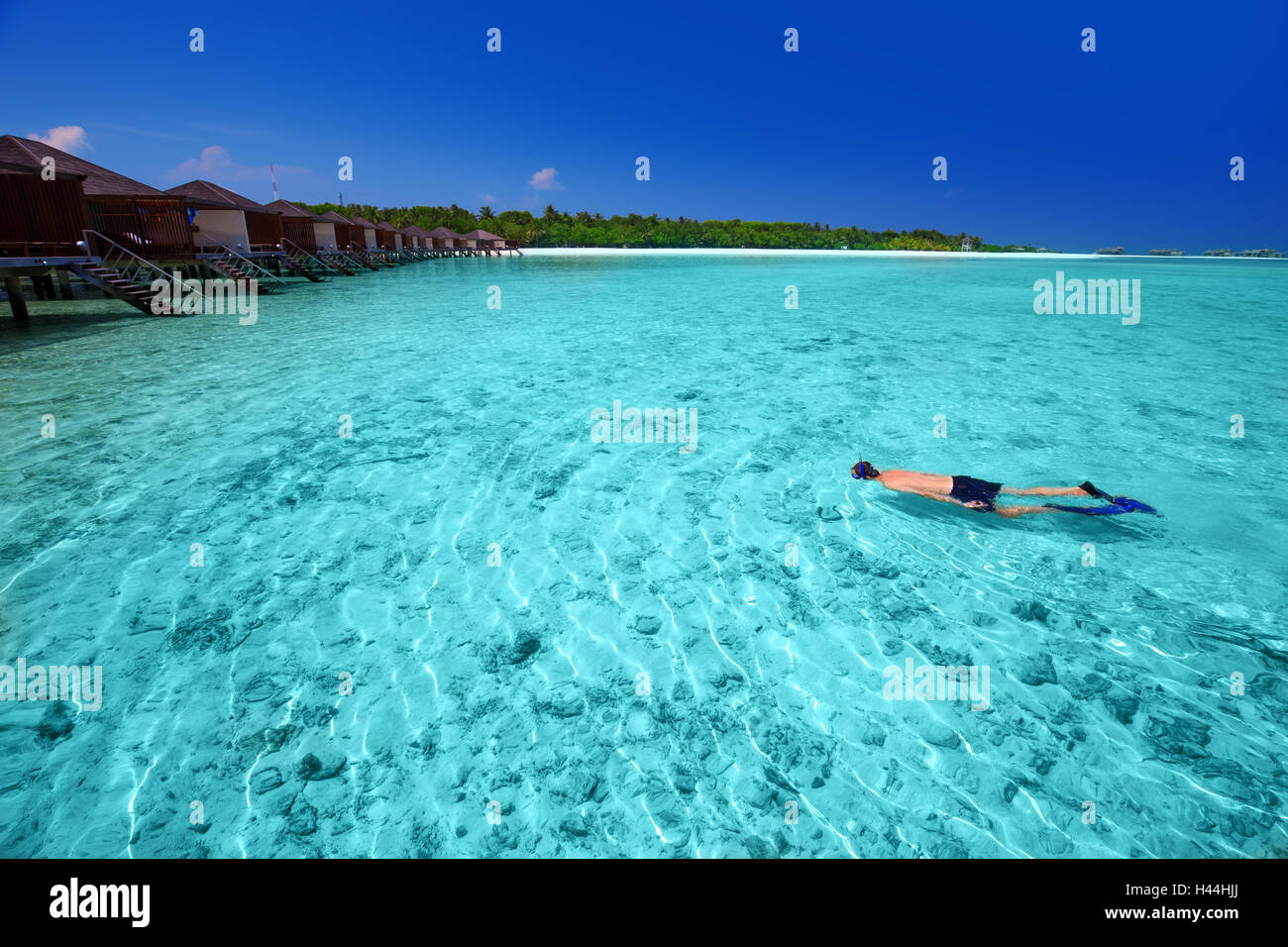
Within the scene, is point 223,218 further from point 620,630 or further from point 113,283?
point 620,630

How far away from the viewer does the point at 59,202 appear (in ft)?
53.8

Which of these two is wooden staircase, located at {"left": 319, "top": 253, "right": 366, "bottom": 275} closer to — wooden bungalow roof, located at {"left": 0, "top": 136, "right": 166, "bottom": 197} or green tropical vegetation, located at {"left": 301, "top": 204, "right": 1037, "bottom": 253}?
wooden bungalow roof, located at {"left": 0, "top": 136, "right": 166, "bottom": 197}

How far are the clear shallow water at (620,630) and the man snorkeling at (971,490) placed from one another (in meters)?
0.24

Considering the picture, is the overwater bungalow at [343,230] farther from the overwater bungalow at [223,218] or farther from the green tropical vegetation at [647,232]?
the green tropical vegetation at [647,232]

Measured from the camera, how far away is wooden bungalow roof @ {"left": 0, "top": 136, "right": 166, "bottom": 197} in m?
15.2

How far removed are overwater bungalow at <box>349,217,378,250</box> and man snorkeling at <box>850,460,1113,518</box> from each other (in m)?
46.9

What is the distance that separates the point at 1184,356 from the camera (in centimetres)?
1481

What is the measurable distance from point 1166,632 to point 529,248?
113 meters

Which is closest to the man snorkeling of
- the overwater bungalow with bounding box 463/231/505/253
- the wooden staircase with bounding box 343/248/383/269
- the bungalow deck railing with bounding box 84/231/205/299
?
the bungalow deck railing with bounding box 84/231/205/299

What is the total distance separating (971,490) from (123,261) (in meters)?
25.6

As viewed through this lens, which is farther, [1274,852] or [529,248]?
[529,248]

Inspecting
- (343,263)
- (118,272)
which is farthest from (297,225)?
(118,272)

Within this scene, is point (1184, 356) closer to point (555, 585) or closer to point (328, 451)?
point (555, 585)
